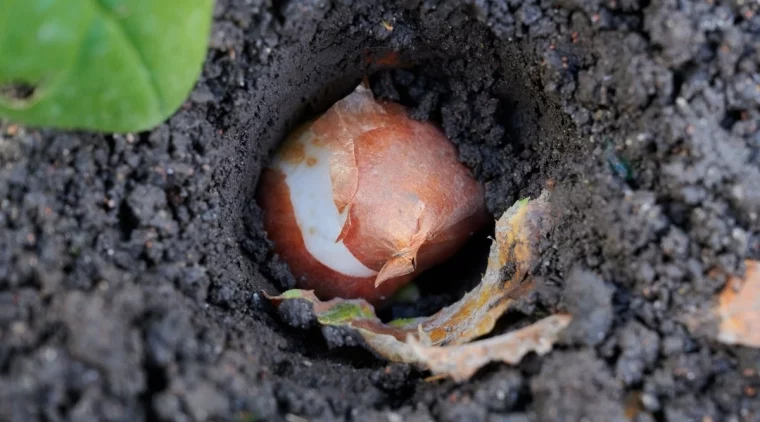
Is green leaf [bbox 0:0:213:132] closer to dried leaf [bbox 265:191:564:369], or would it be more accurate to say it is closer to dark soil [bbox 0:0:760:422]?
dark soil [bbox 0:0:760:422]

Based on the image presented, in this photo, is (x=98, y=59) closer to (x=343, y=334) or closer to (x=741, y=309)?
(x=343, y=334)

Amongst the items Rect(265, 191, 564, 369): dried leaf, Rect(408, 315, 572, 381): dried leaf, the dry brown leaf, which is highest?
the dry brown leaf

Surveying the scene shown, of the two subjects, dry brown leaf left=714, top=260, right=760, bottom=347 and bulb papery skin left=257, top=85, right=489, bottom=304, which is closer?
dry brown leaf left=714, top=260, right=760, bottom=347

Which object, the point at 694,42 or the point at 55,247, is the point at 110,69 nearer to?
the point at 55,247

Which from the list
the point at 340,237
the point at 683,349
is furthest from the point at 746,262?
the point at 340,237

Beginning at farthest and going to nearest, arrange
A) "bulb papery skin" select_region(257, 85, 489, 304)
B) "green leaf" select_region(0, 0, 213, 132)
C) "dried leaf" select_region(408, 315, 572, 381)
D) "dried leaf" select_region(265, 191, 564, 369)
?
1. "bulb papery skin" select_region(257, 85, 489, 304)
2. "dried leaf" select_region(265, 191, 564, 369)
3. "dried leaf" select_region(408, 315, 572, 381)
4. "green leaf" select_region(0, 0, 213, 132)

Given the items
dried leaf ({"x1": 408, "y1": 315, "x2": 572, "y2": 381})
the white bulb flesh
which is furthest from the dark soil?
Answer: the white bulb flesh
